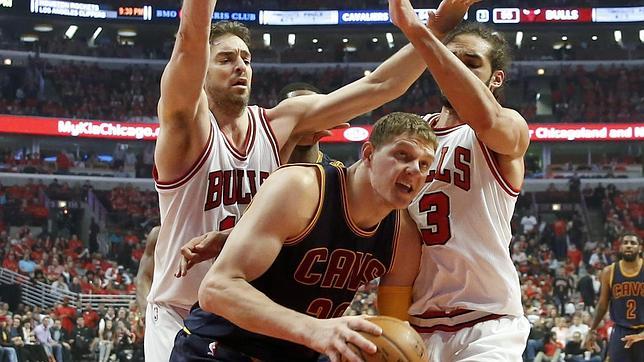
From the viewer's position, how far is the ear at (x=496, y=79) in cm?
451

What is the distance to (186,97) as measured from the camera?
4.38 meters

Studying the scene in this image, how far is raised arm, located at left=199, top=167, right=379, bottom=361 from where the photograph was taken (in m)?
2.83

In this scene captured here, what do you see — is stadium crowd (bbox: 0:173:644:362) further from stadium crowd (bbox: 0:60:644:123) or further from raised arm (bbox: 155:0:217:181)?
raised arm (bbox: 155:0:217:181)

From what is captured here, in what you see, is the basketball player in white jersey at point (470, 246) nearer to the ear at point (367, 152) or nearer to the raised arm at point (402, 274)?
the raised arm at point (402, 274)

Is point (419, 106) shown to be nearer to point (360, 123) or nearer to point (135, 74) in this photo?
point (360, 123)

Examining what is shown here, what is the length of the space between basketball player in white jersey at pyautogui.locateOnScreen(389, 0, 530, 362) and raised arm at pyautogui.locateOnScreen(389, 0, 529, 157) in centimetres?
9

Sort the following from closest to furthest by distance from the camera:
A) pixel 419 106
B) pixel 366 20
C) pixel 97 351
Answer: pixel 97 351 < pixel 419 106 < pixel 366 20

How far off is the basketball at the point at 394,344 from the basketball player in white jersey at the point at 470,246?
1.25 meters

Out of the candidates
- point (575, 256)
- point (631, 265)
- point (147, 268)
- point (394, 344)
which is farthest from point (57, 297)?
point (394, 344)

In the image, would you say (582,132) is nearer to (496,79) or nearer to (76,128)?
(76,128)

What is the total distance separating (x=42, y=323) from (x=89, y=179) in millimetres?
15387

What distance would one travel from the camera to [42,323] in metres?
16.4

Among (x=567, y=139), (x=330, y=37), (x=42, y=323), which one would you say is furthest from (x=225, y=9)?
(x=42, y=323)

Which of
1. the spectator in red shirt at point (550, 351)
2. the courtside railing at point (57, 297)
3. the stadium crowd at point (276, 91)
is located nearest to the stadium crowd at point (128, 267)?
the spectator in red shirt at point (550, 351)
